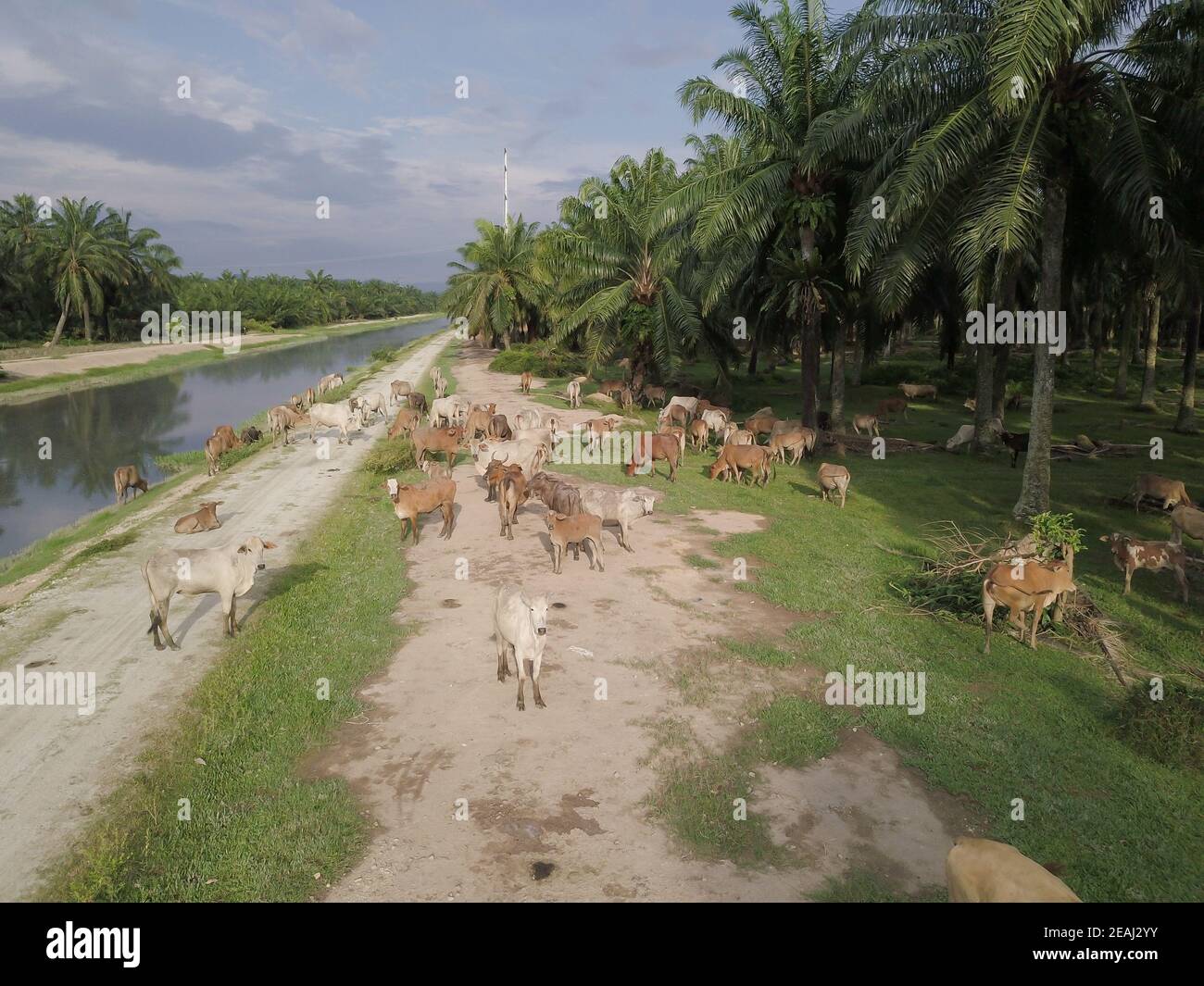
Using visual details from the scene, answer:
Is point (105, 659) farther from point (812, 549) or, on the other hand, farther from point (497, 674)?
point (812, 549)

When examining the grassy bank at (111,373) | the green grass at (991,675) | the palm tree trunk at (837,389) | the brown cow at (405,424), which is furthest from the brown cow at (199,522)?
the grassy bank at (111,373)

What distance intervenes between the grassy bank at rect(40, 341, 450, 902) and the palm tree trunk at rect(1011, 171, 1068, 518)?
41.5 ft

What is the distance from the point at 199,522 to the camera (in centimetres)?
1562

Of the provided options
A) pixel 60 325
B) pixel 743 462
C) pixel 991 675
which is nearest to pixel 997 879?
pixel 991 675

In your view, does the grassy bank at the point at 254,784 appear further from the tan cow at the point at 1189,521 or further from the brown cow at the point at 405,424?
the tan cow at the point at 1189,521

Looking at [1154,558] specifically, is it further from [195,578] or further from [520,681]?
[195,578]

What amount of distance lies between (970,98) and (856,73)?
7189 mm

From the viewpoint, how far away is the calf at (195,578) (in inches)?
393

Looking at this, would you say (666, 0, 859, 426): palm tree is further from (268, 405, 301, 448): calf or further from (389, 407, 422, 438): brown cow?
(268, 405, 301, 448): calf

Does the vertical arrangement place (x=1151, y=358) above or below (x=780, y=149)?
below

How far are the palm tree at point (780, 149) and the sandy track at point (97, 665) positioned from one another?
1349 centimetres

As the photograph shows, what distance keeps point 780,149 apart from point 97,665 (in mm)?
20268

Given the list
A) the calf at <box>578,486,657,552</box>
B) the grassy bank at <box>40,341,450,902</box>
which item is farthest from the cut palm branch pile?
the grassy bank at <box>40,341,450,902</box>
